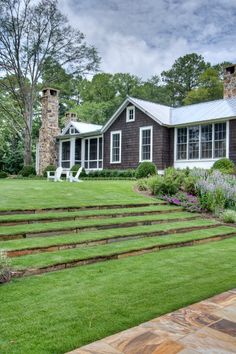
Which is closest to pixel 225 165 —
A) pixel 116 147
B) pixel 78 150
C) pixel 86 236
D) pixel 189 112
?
pixel 189 112

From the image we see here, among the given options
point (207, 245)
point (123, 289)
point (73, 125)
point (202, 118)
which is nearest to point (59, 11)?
point (73, 125)

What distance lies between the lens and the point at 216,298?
3.45 meters

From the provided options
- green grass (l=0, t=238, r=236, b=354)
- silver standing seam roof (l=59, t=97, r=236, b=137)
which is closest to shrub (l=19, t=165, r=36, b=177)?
silver standing seam roof (l=59, t=97, r=236, b=137)

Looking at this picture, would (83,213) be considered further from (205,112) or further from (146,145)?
(205,112)

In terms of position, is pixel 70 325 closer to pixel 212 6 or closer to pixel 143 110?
pixel 212 6

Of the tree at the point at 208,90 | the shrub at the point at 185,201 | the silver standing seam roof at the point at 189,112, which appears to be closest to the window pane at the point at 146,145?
the silver standing seam roof at the point at 189,112

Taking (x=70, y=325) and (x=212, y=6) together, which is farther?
(x=212, y=6)

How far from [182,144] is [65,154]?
35.2 feet

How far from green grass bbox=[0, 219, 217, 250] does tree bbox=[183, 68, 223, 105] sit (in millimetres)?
29158

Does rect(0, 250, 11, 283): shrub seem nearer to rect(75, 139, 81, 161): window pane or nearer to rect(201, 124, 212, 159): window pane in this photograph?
rect(201, 124, 212, 159): window pane

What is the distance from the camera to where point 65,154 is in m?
26.0

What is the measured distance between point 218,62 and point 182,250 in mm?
39555

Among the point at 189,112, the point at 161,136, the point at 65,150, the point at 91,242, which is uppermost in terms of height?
the point at 189,112

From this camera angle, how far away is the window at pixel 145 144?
19.4 meters
